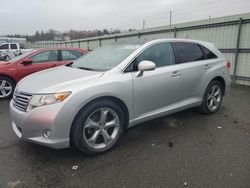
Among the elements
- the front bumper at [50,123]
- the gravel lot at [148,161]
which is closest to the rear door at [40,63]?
the gravel lot at [148,161]

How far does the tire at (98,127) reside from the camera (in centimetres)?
257

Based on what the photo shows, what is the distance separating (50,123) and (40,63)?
443cm

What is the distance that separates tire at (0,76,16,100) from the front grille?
345 centimetres

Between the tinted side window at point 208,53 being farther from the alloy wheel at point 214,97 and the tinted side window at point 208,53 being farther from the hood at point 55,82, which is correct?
the hood at point 55,82

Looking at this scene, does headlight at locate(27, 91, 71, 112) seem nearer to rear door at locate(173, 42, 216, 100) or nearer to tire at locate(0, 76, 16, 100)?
rear door at locate(173, 42, 216, 100)

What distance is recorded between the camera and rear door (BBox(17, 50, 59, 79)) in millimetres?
5907

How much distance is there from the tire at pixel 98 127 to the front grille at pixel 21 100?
661mm

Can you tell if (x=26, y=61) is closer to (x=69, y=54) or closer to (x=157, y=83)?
(x=69, y=54)

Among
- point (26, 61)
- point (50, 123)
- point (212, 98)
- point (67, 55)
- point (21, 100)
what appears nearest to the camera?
point (50, 123)

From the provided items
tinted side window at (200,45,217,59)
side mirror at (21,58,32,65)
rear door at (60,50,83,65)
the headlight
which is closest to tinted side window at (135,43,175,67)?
tinted side window at (200,45,217,59)

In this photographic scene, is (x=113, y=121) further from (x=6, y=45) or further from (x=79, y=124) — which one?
(x=6, y=45)

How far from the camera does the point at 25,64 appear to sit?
5.95m

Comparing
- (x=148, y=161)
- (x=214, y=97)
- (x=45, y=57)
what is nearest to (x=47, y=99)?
(x=148, y=161)

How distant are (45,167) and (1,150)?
35.9 inches
